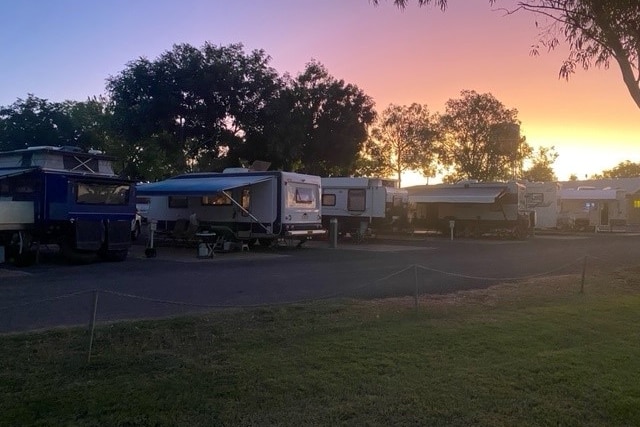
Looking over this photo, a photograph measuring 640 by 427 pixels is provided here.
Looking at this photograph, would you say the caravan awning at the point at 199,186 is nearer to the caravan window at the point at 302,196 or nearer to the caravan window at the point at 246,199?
the caravan window at the point at 246,199

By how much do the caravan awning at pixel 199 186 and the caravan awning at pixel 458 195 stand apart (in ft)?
47.1

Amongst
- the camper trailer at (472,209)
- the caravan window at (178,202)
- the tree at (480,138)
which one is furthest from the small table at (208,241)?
the tree at (480,138)

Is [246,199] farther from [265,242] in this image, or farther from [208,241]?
[208,241]

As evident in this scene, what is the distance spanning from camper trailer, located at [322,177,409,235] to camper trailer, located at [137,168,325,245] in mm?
6370

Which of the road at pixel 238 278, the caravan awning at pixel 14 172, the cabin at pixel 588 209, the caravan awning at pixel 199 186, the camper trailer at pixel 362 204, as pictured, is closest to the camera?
the road at pixel 238 278

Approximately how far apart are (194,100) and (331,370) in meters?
28.9

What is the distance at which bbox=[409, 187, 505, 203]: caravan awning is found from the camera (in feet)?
107

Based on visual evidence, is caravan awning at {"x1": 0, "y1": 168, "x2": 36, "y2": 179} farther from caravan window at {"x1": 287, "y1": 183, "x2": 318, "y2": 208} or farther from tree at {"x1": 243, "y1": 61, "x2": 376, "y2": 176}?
tree at {"x1": 243, "y1": 61, "x2": 376, "y2": 176}

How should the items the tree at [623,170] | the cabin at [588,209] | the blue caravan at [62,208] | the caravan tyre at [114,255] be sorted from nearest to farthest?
1. the blue caravan at [62,208]
2. the caravan tyre at [114,255]
3. the cabin at [588,209]
4. the tree at [623,170]

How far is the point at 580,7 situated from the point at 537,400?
9.61 meters

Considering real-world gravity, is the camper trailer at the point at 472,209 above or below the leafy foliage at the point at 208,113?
below

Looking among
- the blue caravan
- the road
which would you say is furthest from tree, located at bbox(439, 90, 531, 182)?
the blue caravan

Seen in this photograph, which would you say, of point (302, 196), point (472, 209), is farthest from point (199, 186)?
point (472, 209)

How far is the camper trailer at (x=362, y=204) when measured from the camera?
3036 centimetres
